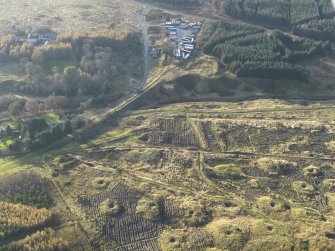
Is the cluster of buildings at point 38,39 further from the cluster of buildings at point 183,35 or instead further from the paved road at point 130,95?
the cluster of buildings at point 183,35

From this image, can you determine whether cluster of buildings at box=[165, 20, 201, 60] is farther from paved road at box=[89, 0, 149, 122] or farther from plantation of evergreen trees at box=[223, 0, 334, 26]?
plantation of evergreen trees at box=[223, 0, 334, 26]

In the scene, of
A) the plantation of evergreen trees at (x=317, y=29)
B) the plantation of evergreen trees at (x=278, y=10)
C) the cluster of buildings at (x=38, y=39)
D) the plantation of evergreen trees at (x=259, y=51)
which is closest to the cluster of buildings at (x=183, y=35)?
the plantation of evergreen trees at (x=259, y=51)

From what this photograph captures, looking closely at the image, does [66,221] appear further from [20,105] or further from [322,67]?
[322,67]

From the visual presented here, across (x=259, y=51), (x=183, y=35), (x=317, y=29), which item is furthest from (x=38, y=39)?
(x=317, y=29)

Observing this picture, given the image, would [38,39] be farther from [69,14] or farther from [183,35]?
[183,35]

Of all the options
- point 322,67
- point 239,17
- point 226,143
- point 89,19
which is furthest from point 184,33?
point 226,143

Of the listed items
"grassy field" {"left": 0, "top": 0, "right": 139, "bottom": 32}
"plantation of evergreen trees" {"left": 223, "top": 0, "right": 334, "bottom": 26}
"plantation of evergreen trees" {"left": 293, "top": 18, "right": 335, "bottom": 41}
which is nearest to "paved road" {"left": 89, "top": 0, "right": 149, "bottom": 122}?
"grassy field" {"left": 0, "top": 0, "right": 139, "bottom": 32}
